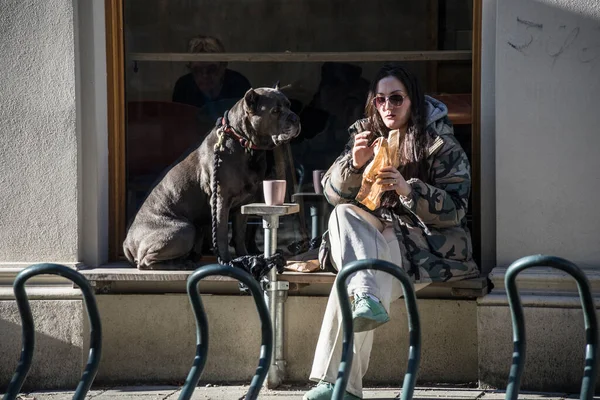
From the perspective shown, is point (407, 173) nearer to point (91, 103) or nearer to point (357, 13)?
point (357, 13)

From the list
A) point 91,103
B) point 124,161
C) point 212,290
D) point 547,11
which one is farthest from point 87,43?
point 547,11

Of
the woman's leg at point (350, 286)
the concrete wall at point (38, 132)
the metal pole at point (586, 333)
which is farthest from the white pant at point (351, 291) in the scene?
the concrete wall at point (38, 132)

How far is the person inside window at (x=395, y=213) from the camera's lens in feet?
16.0

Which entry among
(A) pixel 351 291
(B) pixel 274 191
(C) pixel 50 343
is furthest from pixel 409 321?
(C) pixel 50 343

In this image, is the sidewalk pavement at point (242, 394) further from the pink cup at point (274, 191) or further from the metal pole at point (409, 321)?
the metal pole at point (409, 321)

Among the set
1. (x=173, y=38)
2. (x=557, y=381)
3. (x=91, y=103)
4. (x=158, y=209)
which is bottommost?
(x=557, y=381)

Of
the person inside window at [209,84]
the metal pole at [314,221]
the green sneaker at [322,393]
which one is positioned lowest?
the green sneaker at [322,393]

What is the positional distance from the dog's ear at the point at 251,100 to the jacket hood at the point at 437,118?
922 millimetres

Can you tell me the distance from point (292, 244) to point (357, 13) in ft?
4.69

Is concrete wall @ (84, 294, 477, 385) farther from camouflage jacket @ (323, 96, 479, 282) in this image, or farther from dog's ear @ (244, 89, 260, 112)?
dog's ear @ (244, 89, 260, 112)

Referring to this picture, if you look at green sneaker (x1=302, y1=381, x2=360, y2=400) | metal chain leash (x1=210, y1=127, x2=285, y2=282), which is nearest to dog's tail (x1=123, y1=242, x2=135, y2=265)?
metal chain leash (x1=210, y1=127, x2=285, y2=282)

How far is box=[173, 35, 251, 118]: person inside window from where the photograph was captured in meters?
6.21

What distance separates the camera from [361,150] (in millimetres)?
5047

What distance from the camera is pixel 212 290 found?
18.9ft
